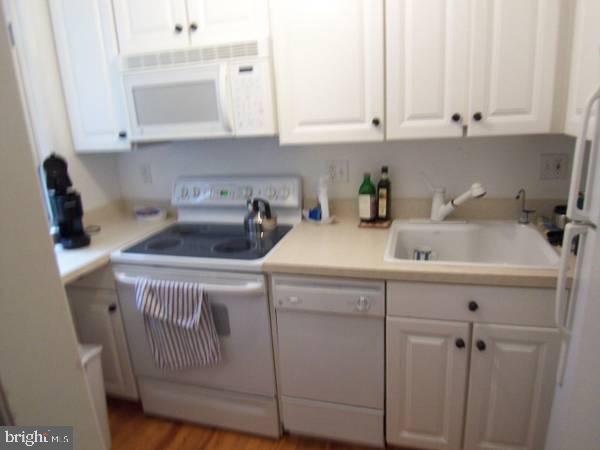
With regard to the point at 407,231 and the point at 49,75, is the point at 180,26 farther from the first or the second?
the point at 407,231

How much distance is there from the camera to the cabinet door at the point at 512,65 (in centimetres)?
143

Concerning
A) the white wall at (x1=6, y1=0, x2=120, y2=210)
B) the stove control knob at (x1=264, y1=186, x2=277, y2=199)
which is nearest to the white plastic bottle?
the stove control knob at (x1=264, y1=186, x2=277, y2=199)

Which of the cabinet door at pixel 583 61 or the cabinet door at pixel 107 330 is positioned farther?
the cabinet door at pixel 107 330

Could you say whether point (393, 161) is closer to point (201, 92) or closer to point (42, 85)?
point (201, 92)

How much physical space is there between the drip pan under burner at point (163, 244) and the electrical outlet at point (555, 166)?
1.75 m

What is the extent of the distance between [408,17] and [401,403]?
5.08ft

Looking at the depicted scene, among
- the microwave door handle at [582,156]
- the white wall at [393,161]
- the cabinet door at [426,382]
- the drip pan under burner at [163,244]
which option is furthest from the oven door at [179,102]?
the microwave door handle at [582,156]

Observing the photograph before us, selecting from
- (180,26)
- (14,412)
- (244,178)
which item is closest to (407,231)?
(244,178)

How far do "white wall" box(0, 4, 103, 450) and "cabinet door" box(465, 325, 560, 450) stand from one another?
4.55 feet

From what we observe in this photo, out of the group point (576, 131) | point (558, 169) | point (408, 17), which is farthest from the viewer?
point (558, 169)

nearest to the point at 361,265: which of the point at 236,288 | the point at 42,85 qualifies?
the point at 236,288

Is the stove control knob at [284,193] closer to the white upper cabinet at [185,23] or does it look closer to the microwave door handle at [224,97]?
the microwave door handle at [224,97]

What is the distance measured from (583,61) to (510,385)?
118 centimetres

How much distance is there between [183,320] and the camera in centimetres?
173
